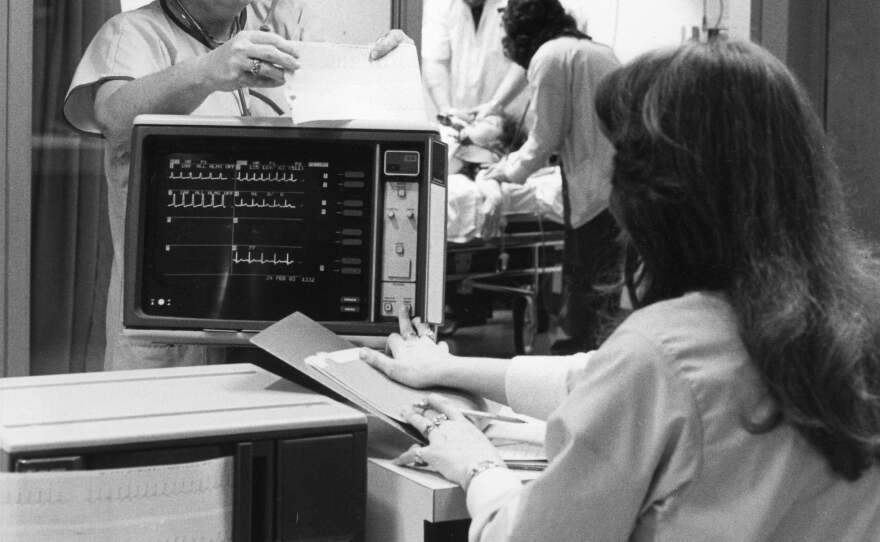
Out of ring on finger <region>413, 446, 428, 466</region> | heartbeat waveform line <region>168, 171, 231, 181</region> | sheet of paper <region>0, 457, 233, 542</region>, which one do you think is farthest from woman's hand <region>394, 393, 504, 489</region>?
heartbeat waveform line <region>168, 171, 231, 181</region>

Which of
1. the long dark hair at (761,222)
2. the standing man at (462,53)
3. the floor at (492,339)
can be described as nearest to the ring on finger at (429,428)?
the long dark hair at (761,222)

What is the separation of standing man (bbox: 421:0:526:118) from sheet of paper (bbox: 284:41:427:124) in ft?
12.3

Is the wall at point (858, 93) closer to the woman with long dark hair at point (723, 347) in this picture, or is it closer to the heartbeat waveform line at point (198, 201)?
the heartbeat waveform line at point (198, 201)

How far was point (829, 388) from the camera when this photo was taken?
960 millimetres

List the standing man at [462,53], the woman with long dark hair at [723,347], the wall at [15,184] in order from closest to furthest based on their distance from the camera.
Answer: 1. the woman with long dark hair at [723,347]
2. the wall at [15,184]
3. the standing man at [462,53]

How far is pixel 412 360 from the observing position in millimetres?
1439

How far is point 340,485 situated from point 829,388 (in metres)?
0.49

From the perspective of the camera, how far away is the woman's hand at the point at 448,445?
46.1 inches

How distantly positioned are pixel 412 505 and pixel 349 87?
0.60 m

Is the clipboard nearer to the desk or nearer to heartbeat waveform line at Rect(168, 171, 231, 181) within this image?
the desk

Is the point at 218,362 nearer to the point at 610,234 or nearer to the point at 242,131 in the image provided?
the point at 242,131

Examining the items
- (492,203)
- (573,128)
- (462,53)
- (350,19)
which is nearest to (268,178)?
(350,19)

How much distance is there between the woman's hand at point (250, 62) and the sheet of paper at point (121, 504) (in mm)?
624

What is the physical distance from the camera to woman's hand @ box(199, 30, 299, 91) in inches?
60.7
